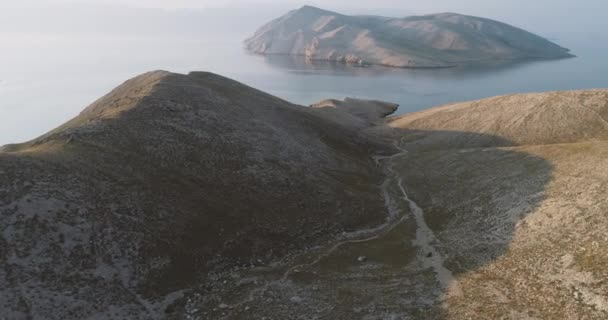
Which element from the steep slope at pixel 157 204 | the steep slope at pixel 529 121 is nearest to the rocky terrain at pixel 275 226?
the steep slope at pixel 157 204

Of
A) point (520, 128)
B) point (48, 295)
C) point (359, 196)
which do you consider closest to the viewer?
point (48, 295)

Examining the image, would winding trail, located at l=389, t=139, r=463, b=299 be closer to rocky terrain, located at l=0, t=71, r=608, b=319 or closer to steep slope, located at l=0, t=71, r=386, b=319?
rocky terrain, located at l=0, t=71, r=608, b=319

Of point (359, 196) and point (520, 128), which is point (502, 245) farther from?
point (520, 128)

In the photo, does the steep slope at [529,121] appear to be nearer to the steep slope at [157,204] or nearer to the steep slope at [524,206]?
the steep slope at [524,206]

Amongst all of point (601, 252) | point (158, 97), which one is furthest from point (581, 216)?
point (158, 97)

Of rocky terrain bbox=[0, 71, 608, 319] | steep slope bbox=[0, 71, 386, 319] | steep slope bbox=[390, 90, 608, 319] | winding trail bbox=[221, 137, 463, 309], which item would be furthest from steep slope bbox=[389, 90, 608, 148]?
steep slope bbox=[0, 71, 386, 319]

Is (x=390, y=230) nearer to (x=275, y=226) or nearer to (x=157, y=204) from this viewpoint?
(x=275, y=226)

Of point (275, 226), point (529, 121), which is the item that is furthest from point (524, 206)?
point (529, 121)
